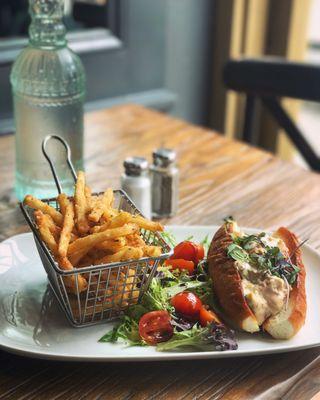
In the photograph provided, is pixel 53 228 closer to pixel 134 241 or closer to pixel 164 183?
pixel 134 241

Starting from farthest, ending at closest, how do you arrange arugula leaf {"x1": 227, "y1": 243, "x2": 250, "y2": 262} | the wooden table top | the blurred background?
the blurred background < arugula leaf {"x1": 227, "y1": 243, "x2": 250, "y2": 262} < the wooden table top

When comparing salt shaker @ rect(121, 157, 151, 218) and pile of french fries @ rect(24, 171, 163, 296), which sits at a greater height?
pile of french fries @ rect(24, 171, 163, 296)

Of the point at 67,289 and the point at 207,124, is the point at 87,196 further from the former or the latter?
the point at 207,124

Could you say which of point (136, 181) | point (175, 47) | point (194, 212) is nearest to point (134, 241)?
point (136, 181)

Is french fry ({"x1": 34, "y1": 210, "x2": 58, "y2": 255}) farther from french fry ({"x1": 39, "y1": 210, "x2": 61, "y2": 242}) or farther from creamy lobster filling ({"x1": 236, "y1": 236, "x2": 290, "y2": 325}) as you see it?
creamy lobster filling ({"x1": 236, "y1": 236, "x2": 290, "y2": 325})

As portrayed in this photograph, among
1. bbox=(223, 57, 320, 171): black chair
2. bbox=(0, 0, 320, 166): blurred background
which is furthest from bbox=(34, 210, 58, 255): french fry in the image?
bbox=(0, 0, 320, 166): blurred background

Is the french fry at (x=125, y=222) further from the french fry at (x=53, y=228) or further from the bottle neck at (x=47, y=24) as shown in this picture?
the bottle neck at (x=47, y=24)

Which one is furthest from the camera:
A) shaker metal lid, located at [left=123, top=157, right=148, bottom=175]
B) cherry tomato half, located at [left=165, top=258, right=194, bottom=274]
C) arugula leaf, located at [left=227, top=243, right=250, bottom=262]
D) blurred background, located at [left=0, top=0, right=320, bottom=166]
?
blurred background, located at [left=0, top=0, right=320, bottom=166]
